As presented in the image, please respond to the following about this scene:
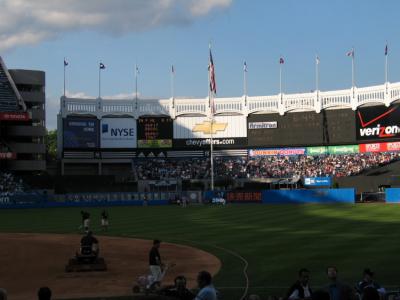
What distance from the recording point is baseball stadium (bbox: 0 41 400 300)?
34.2 m

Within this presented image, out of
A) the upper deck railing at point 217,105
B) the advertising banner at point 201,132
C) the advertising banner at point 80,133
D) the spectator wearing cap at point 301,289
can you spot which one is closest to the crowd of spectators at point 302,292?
the spectator wearing cap at point 301,289

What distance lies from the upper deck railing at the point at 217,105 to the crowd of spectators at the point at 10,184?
17.1 m

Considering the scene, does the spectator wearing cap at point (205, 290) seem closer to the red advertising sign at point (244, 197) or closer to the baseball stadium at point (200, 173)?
the baseball stadium at point (200, 173)

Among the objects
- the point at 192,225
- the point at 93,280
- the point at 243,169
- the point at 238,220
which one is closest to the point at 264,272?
the point at 93,280

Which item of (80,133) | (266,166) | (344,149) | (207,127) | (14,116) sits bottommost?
(266,166)

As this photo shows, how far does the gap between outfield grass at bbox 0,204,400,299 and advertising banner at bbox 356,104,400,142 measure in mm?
42597

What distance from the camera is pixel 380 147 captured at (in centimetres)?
8856

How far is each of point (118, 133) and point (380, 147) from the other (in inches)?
1733

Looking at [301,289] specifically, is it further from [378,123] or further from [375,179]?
[378,123]

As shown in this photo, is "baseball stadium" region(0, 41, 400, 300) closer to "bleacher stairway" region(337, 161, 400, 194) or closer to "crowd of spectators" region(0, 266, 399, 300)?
"bleacher stairway" region(337, 161, 400, 194)

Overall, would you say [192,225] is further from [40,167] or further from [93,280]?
[40,167]

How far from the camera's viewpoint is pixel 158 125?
3944 inches

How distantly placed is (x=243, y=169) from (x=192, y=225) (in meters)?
54.6

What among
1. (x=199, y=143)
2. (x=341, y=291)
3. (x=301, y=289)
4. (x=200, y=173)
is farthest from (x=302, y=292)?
(x=199, y=143)
